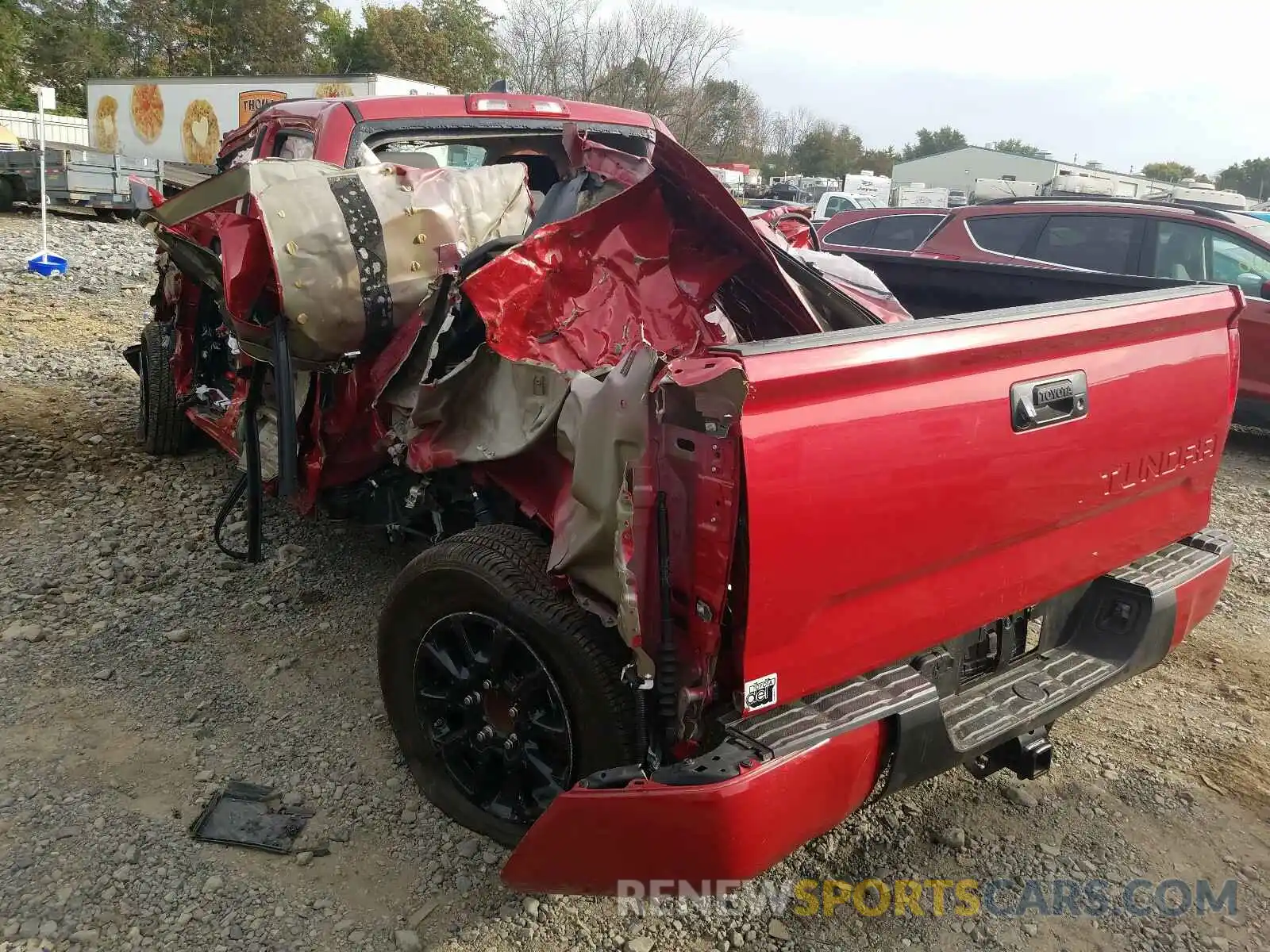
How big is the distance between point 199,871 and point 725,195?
242cm

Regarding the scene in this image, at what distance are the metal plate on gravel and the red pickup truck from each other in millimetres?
419

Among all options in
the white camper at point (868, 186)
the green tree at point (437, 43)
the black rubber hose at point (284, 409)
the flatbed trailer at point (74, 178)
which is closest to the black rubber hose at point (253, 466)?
the black rubber hose at point (284, 409)

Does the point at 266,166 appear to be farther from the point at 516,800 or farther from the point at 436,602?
the point at 516,800

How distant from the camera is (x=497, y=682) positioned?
248cm

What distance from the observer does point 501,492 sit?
9.14 ft

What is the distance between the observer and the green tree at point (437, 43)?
42.1 meters

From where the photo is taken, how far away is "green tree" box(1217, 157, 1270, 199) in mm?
65312

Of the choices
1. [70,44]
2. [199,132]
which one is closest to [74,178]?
[199,132]

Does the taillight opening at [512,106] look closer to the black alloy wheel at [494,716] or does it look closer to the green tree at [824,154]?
the black alloy wheel at [494,716]

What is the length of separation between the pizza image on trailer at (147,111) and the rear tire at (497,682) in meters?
32.3

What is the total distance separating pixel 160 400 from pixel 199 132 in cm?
2650

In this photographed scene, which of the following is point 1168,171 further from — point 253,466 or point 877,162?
point 253,466

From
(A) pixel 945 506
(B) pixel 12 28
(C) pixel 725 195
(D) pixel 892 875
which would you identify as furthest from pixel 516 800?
(B) pixel 12 28

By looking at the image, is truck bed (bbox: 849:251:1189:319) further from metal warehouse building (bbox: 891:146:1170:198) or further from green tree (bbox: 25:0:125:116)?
green tree (bbox: 25:0:125:116)
